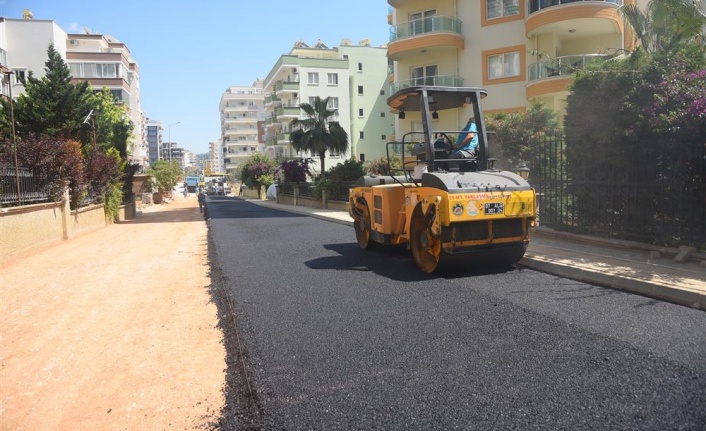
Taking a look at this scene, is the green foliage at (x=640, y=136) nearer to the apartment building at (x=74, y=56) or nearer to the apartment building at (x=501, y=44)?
the apartment building at (x=501, y=44)

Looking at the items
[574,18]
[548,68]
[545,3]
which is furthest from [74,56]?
[574,18]

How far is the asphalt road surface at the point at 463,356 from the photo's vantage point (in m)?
3.39

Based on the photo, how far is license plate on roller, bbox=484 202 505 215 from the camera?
6.91 meters

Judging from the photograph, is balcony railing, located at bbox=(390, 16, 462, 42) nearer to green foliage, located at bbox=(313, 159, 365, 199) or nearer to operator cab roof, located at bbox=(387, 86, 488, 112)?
green foliage, located at bbox=(313, 159, 365, 199)

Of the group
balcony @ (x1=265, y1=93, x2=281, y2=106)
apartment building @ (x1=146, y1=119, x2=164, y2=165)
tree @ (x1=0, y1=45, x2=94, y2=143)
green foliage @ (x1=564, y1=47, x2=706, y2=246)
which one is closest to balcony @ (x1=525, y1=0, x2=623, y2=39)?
green foliage @ (x1=564, y1=47, x2=706, y2=246)

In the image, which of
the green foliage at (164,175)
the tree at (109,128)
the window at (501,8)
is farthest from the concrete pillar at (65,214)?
the green foliage at (164,175)

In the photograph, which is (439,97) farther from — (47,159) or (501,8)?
(501,8)

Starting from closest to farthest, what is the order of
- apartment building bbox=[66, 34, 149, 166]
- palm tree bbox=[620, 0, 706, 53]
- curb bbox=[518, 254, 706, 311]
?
curb bbox=[518, 254, 706, 311]
palm tree bbox=[620, 0, 706, 53]
apartment building bbox=[66, 34, 149, 166]

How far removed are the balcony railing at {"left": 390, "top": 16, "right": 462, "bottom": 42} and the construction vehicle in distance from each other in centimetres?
2000

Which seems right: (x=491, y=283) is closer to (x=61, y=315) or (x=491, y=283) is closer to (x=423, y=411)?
(x=423, y=411)

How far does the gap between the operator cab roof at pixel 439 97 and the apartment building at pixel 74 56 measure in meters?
38.4

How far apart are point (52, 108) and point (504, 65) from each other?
2162 cm

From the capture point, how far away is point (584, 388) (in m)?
3.71

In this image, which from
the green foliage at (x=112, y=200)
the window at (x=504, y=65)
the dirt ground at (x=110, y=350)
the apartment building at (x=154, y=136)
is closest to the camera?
the dirt ground at (x=110, y=350)
